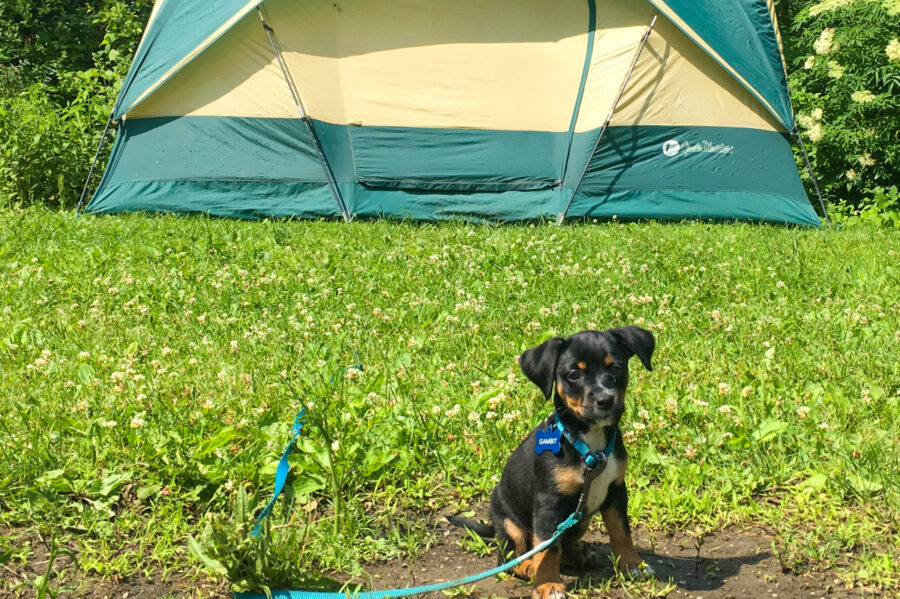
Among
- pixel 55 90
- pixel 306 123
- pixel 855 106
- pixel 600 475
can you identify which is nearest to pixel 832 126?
pixel 855 106

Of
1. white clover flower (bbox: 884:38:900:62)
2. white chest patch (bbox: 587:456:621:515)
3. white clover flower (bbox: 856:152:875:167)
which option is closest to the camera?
white chest patch (bbox: 587:456:621:515)

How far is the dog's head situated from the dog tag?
0.09 metres

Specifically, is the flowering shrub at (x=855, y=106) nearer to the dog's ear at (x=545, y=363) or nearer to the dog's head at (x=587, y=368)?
the dog's head at (x=587, y=368)

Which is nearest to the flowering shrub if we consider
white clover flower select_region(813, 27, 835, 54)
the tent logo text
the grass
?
white clover flower select_region(813, 27, 835, 54)

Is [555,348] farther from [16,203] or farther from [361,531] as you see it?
[16,203]

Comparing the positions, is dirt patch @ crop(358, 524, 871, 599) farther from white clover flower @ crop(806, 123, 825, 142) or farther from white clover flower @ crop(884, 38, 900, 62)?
white clover flower @ crop(806, 123, 825, 142)

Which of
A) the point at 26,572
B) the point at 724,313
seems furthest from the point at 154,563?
the point at 724,313

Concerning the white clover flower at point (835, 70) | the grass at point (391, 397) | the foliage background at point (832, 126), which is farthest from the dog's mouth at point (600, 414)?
the white clover flower at point (835, 70)

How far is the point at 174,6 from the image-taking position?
9797mm

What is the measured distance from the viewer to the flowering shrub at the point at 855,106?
11102 mm

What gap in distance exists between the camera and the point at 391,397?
4312 millimetres

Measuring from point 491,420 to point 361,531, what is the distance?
0.90 metres

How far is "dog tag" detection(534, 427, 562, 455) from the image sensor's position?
2902 mm

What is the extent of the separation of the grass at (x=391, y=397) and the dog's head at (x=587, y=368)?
0.82 metres
